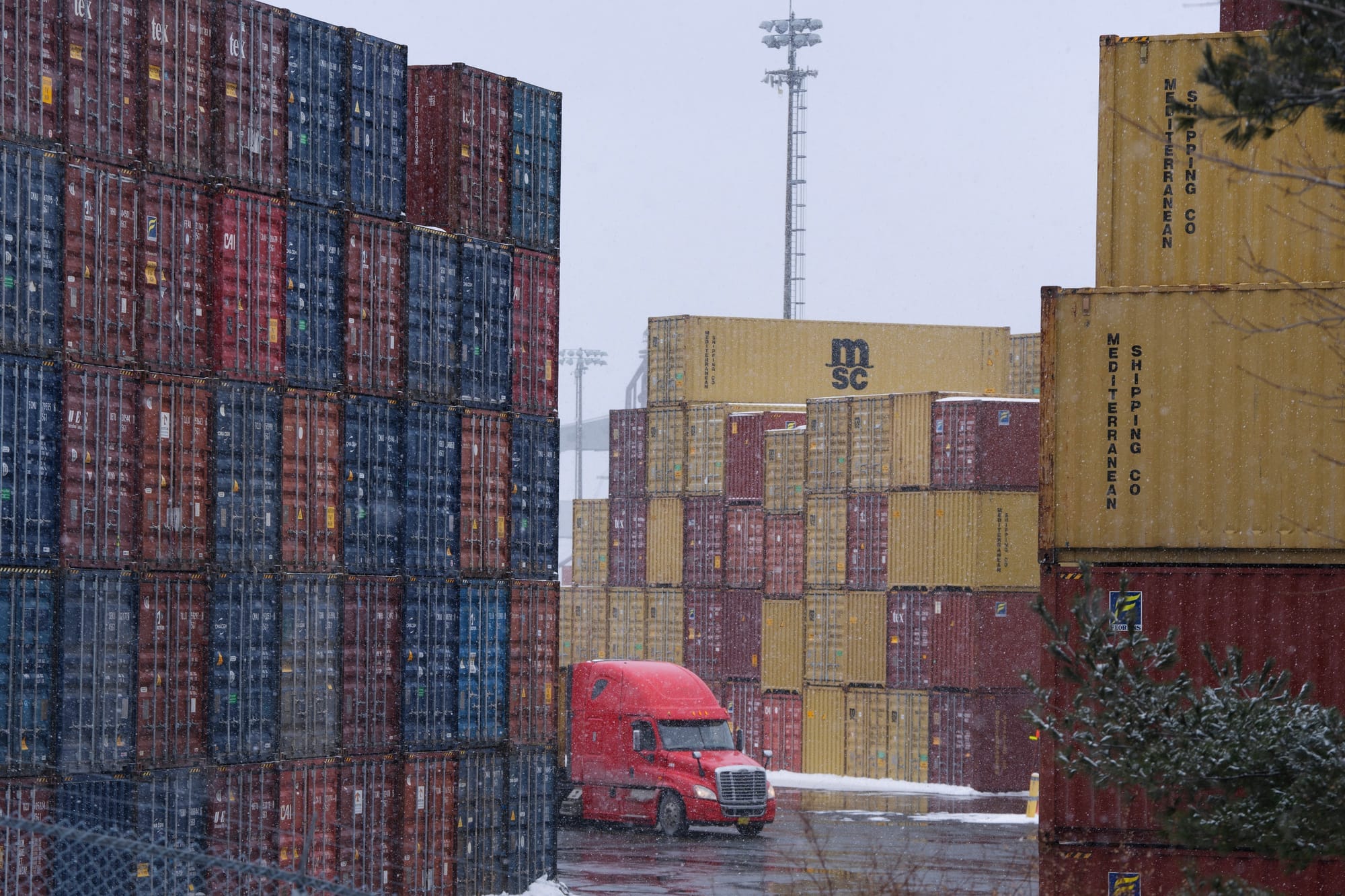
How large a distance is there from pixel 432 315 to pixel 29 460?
5.84 m

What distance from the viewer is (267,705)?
67.0ft

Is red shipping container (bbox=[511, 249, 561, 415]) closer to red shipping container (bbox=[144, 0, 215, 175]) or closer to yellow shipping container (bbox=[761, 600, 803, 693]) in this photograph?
red shipping container (bbox=[144, 0, 215, 175])

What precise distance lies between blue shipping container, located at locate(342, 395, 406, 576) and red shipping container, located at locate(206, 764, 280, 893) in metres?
2.77

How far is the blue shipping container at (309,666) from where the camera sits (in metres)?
20.6

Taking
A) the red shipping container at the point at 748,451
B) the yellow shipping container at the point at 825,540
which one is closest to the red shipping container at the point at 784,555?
the yellow shipping container at the point at 825,540

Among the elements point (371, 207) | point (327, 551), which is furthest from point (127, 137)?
point (327, 551)

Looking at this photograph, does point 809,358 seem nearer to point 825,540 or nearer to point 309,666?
point 825,540

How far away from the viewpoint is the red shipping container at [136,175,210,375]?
1956 cm

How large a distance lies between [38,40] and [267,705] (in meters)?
7.50

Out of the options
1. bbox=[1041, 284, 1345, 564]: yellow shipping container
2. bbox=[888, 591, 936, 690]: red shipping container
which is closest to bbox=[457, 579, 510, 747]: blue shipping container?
bbox=[1041, 284, 1345, 564]: yellow shipping container

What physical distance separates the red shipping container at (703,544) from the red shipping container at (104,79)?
29.2 m

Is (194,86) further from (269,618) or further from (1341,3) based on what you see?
(1341,3)

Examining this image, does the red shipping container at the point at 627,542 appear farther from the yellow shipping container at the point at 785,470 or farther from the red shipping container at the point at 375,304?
the red shipping container at the point at 375,304

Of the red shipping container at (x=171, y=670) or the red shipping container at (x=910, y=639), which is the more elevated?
the red shipping container at (x=171, y=670)
